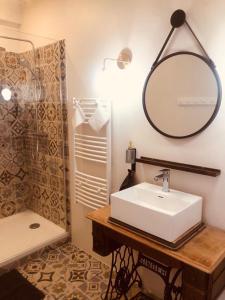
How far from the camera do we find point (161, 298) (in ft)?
6.45

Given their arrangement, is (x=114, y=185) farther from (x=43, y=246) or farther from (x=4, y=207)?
(x=4, y=207)

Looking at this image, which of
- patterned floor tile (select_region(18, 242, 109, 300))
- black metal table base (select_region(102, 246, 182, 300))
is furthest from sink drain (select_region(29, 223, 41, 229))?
black metal table base (select_region(102, 246, 182, 300))

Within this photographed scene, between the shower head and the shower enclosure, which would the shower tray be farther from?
the shower head

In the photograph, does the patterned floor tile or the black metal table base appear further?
the patterned floor tile

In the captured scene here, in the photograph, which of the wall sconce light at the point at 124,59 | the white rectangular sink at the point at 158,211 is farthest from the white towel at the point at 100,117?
the white rectangular sink at the point at 158,211

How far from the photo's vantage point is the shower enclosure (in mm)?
2580

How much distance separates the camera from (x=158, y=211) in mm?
1377

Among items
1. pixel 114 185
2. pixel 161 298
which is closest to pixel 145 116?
pixel 114 185

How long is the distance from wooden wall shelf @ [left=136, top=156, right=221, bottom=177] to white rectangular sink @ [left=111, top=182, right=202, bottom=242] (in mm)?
159

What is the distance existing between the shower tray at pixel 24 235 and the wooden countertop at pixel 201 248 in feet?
4.01

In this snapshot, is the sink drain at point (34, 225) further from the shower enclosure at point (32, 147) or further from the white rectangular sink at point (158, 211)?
the white rectangular sink at point (158, 211)

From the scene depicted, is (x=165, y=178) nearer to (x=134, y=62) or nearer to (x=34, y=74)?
(x=134, y=62)

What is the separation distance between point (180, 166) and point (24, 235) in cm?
193

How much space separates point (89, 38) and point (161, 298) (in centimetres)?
218
